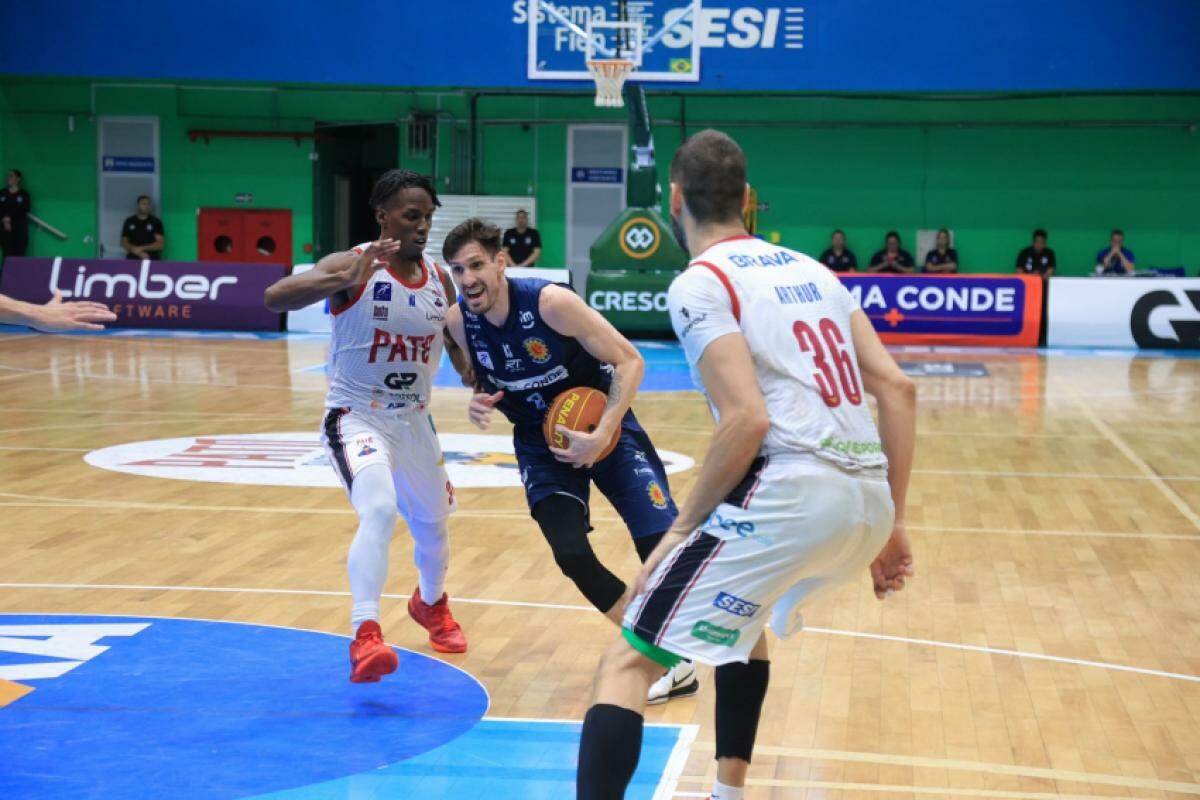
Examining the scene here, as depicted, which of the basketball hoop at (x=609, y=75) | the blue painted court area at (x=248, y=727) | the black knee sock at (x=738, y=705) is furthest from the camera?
the basketball hoop at (x=609, y=75)

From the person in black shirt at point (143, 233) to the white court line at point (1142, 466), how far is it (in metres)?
18.3

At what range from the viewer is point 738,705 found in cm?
420

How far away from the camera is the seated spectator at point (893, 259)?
25656mm

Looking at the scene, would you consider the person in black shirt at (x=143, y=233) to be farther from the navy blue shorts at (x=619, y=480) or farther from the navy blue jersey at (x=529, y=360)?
the navy blue shorts at (x=619, y=480)

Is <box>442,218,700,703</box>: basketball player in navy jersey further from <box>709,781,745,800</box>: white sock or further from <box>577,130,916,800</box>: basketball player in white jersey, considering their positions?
<box>577,130,916,800</box>: basketball player in white jersey

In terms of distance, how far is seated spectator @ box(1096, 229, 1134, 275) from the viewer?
1006 inches

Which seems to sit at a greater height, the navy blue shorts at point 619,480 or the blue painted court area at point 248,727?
the navy blue shorts at point 619,480

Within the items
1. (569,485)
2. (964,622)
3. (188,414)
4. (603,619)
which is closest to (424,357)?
(569,485)

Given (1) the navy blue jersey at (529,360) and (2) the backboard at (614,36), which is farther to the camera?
(2) the backboard at (614,36)

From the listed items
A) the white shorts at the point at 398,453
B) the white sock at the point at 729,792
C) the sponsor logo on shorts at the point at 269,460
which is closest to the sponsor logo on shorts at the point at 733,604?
the white sock at the point at 729,792

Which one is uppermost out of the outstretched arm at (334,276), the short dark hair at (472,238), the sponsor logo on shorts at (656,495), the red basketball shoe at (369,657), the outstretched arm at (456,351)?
the short dark hair at (472,238)

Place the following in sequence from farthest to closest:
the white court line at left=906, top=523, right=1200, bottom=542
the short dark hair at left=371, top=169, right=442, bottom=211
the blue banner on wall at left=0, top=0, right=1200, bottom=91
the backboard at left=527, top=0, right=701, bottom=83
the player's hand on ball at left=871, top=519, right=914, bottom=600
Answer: the blue banner on wall at left=0, top=0, right=1200, bottom=91 → the backboard at left=527, top=0, right=701, bottom=83 → the white court line at left=906, top=523, right=1200, bottom=542 → the short dark hair at left=371, top=169, right=442, bottom=211 → the player's hand on ball at left=871, top=519, right=914, bottom=600

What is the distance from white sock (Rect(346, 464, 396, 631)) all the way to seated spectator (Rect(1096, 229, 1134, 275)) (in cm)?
2180

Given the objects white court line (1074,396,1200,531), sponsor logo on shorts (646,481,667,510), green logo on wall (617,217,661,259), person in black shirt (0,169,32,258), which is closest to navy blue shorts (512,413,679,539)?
sponsor logo on shorts (646,481,667,510)
